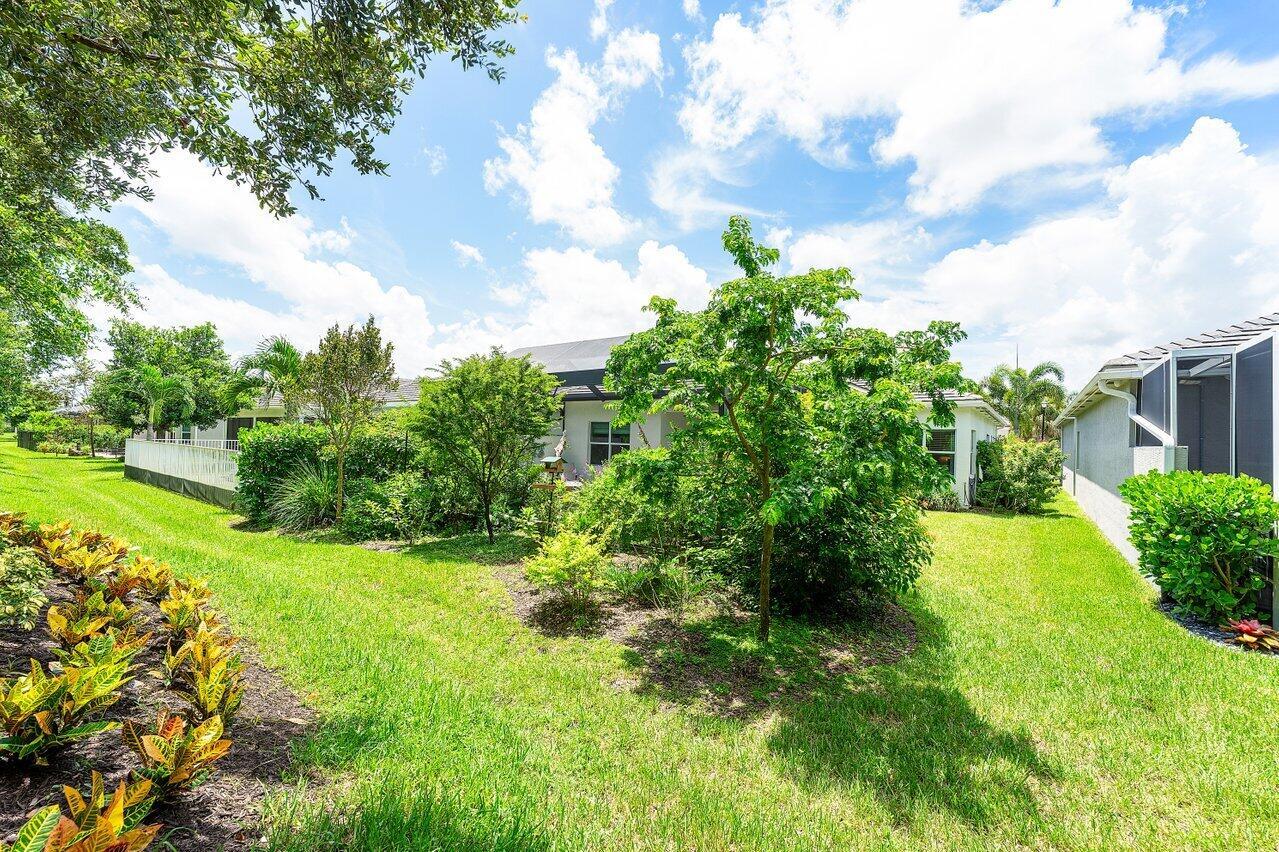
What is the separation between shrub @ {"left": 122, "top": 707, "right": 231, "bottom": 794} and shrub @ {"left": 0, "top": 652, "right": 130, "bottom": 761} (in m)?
0.18

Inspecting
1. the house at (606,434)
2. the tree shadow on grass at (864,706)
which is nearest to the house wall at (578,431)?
the house at (606,434)

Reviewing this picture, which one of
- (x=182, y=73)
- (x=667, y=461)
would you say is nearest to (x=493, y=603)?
(x=667, y=461)

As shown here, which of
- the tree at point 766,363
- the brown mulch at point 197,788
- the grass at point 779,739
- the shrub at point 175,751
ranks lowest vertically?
the grass at point 779,739

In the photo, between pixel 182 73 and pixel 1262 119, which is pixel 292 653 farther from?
pixel 1262 119

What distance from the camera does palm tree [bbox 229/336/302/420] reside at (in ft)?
41.6

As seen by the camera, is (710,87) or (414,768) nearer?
(414,768)

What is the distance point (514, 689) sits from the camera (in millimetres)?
4418

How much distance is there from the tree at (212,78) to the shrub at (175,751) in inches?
159

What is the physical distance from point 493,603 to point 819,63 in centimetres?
827

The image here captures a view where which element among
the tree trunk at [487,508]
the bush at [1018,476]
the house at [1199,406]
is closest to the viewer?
the house at [1199,406]

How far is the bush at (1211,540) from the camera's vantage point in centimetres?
580

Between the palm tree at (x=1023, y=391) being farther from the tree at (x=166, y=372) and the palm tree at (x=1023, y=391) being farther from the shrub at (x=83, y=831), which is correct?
the tree at (x=166, y=372)

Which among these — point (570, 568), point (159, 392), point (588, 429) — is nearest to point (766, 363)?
point (570, 568)

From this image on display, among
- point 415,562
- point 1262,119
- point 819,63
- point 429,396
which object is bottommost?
point 415,562
